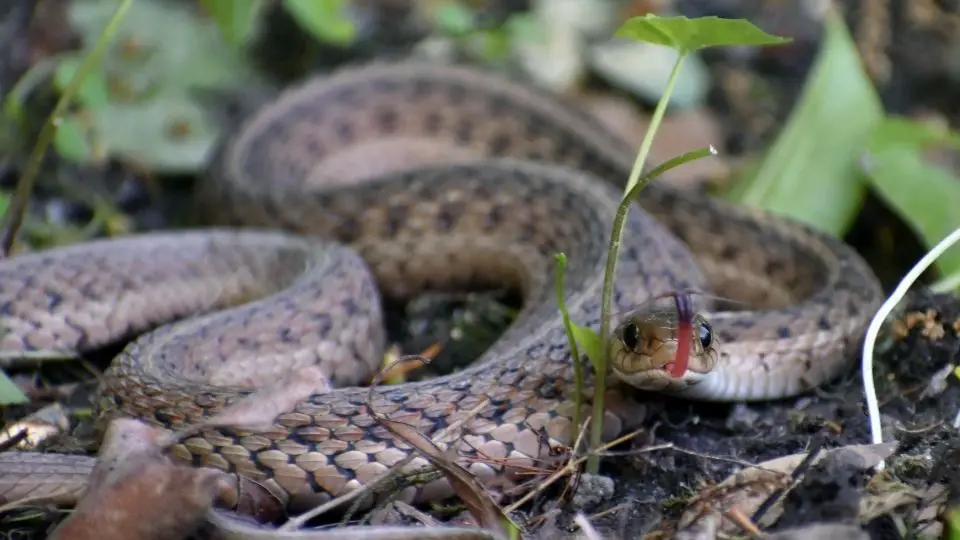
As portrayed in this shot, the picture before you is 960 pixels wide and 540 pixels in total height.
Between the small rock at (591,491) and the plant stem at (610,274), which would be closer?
the plant stem at (610,274)

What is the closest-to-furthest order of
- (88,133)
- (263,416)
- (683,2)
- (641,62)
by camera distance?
1. (263,416)
2. (88,133)
3. (641,62)
4. (683,2)

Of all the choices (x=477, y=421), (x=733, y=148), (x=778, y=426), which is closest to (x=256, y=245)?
(x=477, y=421)

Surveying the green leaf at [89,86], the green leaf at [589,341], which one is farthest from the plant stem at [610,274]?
A: the green leaf at [89,86]

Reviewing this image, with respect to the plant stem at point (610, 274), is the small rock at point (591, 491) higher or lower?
lower

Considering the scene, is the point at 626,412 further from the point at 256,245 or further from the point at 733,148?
the point at 733,148

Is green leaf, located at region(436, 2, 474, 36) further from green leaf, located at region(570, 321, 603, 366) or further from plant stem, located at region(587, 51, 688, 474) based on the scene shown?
green leaf, located at region(570, 321, 603, 366)

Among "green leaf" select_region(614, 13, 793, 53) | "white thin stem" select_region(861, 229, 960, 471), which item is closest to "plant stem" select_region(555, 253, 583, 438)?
"green leaf" select_region(614, 13, 793, 53)

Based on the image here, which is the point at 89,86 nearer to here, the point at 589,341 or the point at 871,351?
the point at 589,341

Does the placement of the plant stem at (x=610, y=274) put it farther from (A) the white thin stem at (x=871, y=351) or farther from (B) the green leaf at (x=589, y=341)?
(A) the white thin stem at (x=871, y=351)
